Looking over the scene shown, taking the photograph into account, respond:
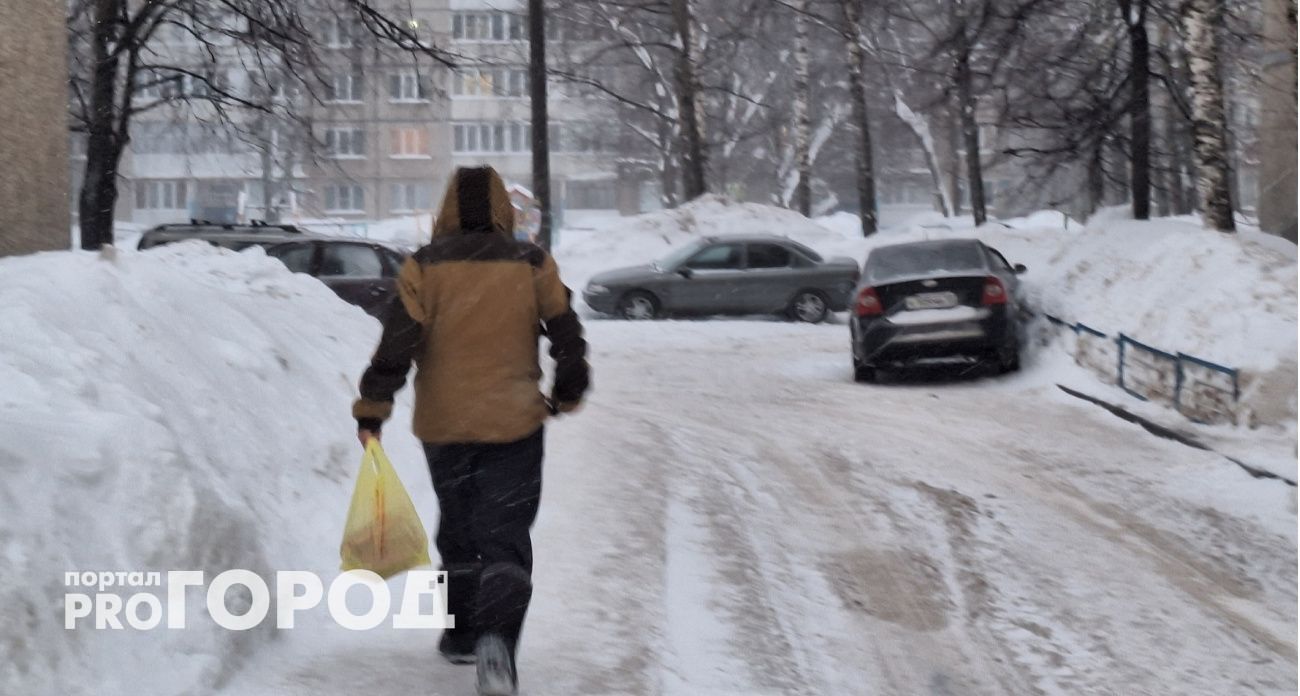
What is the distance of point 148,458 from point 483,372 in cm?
128

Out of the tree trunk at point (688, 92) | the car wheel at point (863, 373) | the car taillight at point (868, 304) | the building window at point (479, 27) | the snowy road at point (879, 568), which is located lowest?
the snowy road at point (879, 568)

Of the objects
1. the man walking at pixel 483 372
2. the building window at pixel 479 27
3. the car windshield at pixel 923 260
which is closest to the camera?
the man walking at pixel 483 372

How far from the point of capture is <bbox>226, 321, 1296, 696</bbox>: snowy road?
604 centimetres

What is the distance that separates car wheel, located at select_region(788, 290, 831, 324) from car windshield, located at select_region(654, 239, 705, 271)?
1.76 meters

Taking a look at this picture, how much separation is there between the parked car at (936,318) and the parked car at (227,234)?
287 inches

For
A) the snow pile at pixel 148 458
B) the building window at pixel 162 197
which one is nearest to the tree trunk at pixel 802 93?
the snow pile at pixel 148 458

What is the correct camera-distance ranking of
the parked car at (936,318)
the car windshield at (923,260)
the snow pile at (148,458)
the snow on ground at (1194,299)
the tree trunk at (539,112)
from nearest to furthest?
1. the snow pile at (148,458)
2. the snow on ground at (1194,299)
3. the parked car at (936,318)
4. the car windshield at (923,260)
5. the tree trunk at (539,112)

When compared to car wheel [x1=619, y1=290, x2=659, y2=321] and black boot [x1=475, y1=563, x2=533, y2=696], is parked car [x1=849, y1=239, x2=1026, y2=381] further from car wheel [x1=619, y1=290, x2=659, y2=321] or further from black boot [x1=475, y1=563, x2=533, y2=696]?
black boot [x1=475, y1=563, x2=533, y2=696]

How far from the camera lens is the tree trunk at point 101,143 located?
706 inches

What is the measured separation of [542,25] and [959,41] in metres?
8.11

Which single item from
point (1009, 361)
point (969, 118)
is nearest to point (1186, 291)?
point (1009, 361)

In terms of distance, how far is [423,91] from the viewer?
16719 millimetres

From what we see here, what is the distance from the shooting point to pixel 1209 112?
54.9ft

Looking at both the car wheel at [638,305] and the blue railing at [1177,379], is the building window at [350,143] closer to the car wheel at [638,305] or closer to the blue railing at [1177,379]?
the car wheel at [638,305]
